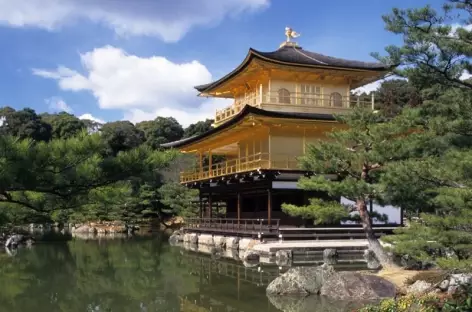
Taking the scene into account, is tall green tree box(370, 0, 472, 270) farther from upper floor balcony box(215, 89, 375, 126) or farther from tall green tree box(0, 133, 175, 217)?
upper floor balcony box(215, 89, 375, 126)

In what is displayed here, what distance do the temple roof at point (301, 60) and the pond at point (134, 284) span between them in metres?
7.89

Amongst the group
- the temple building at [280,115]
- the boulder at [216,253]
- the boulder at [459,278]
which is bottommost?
the boulder at [216,253]

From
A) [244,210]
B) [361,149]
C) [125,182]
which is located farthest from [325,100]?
[125,182]

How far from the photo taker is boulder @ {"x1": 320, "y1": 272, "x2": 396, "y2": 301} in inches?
381

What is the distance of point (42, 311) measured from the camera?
10.0 metres

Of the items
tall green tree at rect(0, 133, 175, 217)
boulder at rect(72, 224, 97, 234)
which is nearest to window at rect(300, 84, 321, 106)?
tall green tree at rect(0, 133, 175, 217)

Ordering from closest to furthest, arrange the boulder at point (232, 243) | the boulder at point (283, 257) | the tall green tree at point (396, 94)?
1. the boulder at point (283, 257)
2. the boulder at point (232, 243)
3. the tall green tree at point (396, 94)

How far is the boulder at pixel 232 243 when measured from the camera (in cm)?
2020

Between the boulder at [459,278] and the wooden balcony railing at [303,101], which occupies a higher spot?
the wooden balcony railing at [303,101]

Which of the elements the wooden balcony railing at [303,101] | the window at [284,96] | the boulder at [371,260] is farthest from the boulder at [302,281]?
the window at [284,96]

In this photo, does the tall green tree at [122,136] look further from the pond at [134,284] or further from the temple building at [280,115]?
the pond at [134,284]

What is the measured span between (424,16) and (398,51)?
2.01 feet

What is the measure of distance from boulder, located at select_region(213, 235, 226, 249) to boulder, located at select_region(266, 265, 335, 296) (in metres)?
10.7

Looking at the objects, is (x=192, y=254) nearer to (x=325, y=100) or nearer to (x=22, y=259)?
(x=22, y=259)
